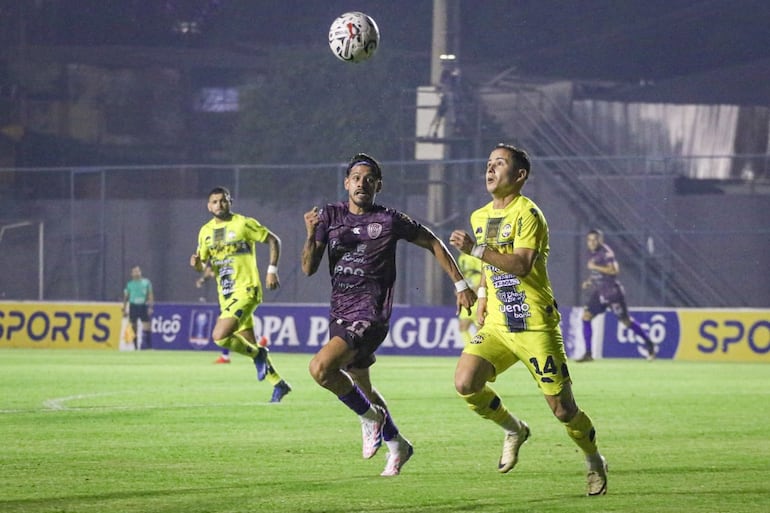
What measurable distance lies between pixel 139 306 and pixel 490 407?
25.1m

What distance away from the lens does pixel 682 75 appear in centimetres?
4741

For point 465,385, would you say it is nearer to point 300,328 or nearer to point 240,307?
point 240,307

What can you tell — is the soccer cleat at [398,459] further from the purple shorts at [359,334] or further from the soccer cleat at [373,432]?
the purple shorts at [359,334]

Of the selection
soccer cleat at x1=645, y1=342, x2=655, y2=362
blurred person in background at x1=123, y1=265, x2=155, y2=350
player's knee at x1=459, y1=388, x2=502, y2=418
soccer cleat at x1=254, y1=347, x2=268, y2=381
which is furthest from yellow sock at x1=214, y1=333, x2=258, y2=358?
blurred person in background at x1=123, y1=265, x2=155, y2=350

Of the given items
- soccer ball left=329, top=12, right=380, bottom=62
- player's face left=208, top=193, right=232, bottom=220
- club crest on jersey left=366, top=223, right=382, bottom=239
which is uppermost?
soccer ball left=329, top=12, right=380, bottom=62

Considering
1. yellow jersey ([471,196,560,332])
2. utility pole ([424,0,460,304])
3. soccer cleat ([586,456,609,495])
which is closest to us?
soccer cleat ([586,456,609,495])

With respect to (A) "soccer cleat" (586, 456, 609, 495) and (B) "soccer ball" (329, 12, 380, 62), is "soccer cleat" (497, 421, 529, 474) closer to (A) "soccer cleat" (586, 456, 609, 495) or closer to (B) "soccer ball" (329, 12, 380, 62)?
(A) "soccer cleat" (586, 456, 609, 495)

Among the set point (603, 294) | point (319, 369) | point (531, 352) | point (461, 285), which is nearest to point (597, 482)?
point (531, 352)

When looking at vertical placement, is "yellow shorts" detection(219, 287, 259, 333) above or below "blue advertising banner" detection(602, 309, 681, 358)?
above

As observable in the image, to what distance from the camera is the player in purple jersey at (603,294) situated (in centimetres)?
2817

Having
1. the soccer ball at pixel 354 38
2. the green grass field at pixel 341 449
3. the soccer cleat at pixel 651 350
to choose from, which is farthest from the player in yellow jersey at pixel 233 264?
the soccer cleat at pixel 651 350

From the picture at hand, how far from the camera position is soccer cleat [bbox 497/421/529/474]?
1052 cm

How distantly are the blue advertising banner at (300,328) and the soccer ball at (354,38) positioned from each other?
16.3 meters

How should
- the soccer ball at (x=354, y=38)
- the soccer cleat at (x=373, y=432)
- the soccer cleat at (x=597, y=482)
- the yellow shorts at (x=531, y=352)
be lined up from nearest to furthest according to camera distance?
1. the soccer cleat at (x=597, y=482)
2. the yellow shorts at (x=531, y=352)
3. the soccer cleat at (x=373, y=432)
4. the soccer ball at (x=354, y=38)
